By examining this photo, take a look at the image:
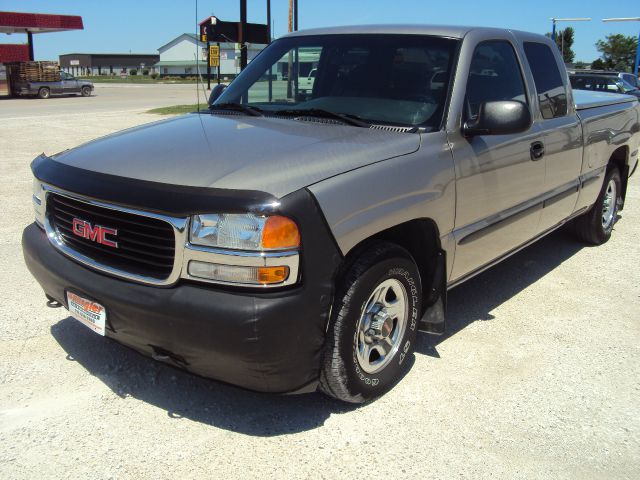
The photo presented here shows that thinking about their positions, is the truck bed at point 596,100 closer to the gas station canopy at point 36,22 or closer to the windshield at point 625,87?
the windshield at point 625,87

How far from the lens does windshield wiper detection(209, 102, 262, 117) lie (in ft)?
12.5

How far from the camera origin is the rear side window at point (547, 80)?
4.30m

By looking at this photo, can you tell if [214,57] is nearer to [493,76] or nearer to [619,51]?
[493,76]

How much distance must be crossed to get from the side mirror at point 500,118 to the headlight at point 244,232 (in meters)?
1.46

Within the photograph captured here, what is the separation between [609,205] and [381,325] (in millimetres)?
4099

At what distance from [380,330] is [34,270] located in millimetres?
1835

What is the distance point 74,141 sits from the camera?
13609 millimetres

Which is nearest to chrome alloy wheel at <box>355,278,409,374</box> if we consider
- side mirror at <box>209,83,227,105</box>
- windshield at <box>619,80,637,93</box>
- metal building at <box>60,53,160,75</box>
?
side mirror at <box>209,83,227,105</box>

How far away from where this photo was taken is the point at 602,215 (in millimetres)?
5980

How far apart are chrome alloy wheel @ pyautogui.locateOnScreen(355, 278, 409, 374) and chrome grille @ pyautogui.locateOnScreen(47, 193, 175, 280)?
943mm

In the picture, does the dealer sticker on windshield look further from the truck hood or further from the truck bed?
the truck bed

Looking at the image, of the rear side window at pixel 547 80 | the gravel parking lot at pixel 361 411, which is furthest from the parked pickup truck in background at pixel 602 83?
the gravel parking lot at pixel 361 411

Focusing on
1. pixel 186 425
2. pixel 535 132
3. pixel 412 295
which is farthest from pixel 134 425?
pixel 535 132

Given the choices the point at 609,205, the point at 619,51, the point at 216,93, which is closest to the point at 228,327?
the point at 216,93
